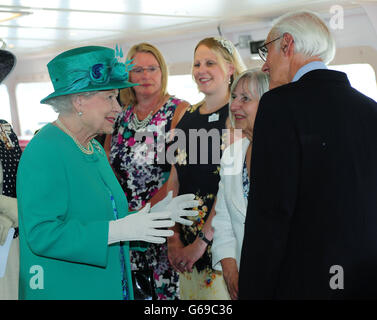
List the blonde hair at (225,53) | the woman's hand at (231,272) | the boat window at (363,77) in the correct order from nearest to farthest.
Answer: the woman's hand at (231,272)
the blonde hair at (225,53)
the boat window at (363,77)

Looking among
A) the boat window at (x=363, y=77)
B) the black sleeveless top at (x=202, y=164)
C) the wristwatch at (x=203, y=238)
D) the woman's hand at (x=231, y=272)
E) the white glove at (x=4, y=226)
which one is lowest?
the woman's hand at (x=231, y=272)

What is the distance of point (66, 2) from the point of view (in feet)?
15.9

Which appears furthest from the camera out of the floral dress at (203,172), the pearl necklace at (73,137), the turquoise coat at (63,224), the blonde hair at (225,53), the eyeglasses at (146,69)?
the eyeglasses at (146,69)

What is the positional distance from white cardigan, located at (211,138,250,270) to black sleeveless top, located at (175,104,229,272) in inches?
13.4

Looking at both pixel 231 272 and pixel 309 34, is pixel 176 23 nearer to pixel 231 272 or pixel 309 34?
pixel 231 272

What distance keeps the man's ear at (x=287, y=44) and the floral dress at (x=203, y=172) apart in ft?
3.72

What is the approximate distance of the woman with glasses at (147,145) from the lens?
11.9 feet

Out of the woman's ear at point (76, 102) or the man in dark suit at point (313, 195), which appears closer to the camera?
the man in dark suit at point (313, 195)

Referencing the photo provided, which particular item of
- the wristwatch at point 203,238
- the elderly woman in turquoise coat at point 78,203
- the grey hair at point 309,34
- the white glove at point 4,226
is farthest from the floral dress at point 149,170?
the grey hair at point 309,34

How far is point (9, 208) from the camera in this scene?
2660 mm

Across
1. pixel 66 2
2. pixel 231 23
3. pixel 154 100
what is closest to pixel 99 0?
pixel 66 2

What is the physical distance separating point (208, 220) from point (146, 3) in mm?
2579

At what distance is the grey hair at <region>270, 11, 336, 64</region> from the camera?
2.07 metres

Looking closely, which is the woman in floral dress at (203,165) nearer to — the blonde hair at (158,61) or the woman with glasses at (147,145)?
the woman with glasses at (147,145)
